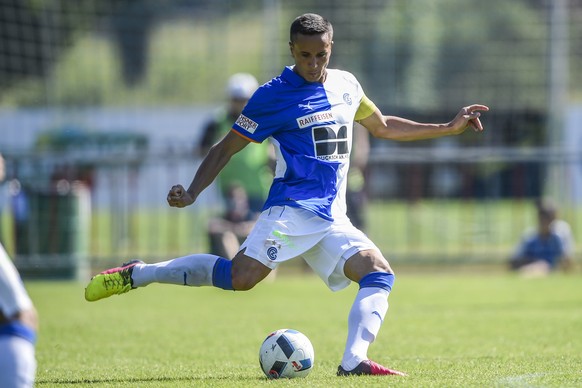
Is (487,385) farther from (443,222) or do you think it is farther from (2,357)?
(443,222)

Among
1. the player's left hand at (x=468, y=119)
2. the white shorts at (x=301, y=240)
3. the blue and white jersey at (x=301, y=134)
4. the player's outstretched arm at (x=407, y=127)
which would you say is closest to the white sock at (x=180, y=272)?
the white shorts at (x=301, y=240)

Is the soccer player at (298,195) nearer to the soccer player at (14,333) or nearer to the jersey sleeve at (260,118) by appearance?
the jersey sleeve at (260,118)

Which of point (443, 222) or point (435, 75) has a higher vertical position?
point (435, 75)

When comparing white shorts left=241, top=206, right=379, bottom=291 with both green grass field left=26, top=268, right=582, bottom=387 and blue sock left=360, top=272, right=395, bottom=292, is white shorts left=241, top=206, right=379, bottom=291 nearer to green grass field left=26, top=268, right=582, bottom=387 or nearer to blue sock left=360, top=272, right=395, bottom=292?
blue sock left=360, top=272, right=395, bottom=292

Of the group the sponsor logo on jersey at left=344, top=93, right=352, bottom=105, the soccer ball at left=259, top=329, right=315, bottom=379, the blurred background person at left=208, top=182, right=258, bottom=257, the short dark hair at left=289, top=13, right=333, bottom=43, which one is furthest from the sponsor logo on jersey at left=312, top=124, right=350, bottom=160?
the blurred background person at left=208, top=182, right=258, bottom=257

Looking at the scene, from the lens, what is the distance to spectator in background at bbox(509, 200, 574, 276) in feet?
49.1

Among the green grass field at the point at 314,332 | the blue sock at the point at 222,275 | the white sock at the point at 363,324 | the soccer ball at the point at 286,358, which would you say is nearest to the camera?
the white sock at the point at 363,324

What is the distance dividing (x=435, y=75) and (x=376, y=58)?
1541 mm

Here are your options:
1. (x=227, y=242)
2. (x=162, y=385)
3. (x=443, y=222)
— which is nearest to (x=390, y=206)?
(x=443, y=222)

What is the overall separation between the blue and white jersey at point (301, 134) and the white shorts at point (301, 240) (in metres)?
0.06

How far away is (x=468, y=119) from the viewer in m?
6.86

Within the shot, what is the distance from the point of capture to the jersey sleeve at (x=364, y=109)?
275 inches

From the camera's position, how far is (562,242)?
15031mm

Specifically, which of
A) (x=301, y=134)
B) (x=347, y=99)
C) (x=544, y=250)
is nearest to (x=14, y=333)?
(x=301, y=134)
